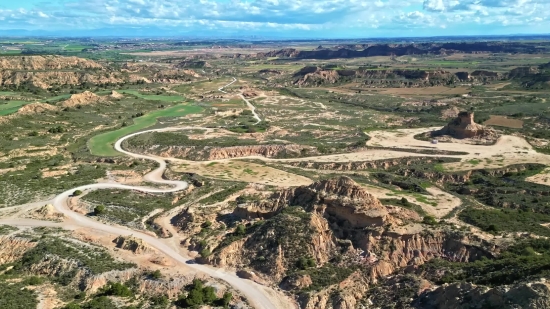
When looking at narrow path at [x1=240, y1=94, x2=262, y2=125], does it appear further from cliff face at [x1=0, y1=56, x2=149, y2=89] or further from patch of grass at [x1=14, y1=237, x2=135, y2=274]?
patch of grass at [x1=14, y1=237, x2=135, y2=274]

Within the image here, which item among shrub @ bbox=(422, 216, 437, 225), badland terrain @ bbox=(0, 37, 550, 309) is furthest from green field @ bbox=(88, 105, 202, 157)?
shrub @ bbox=(422, 216, 437, 225)

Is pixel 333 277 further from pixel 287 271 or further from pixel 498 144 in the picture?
pixel 498 144

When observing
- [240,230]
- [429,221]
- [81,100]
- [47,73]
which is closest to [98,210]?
[240,230]

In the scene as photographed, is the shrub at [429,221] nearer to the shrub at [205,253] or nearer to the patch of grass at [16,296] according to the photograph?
the shrub at [205,253]

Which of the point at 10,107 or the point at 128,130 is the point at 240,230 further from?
the point at 10,107

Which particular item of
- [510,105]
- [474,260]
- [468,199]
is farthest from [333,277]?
[510,105]

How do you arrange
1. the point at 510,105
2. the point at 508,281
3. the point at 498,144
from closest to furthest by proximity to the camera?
the point at 508,281
the point at 498,144
the point at 510,105

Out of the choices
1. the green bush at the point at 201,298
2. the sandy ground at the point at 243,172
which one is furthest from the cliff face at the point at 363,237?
the sandy ground at the point at 243,172
